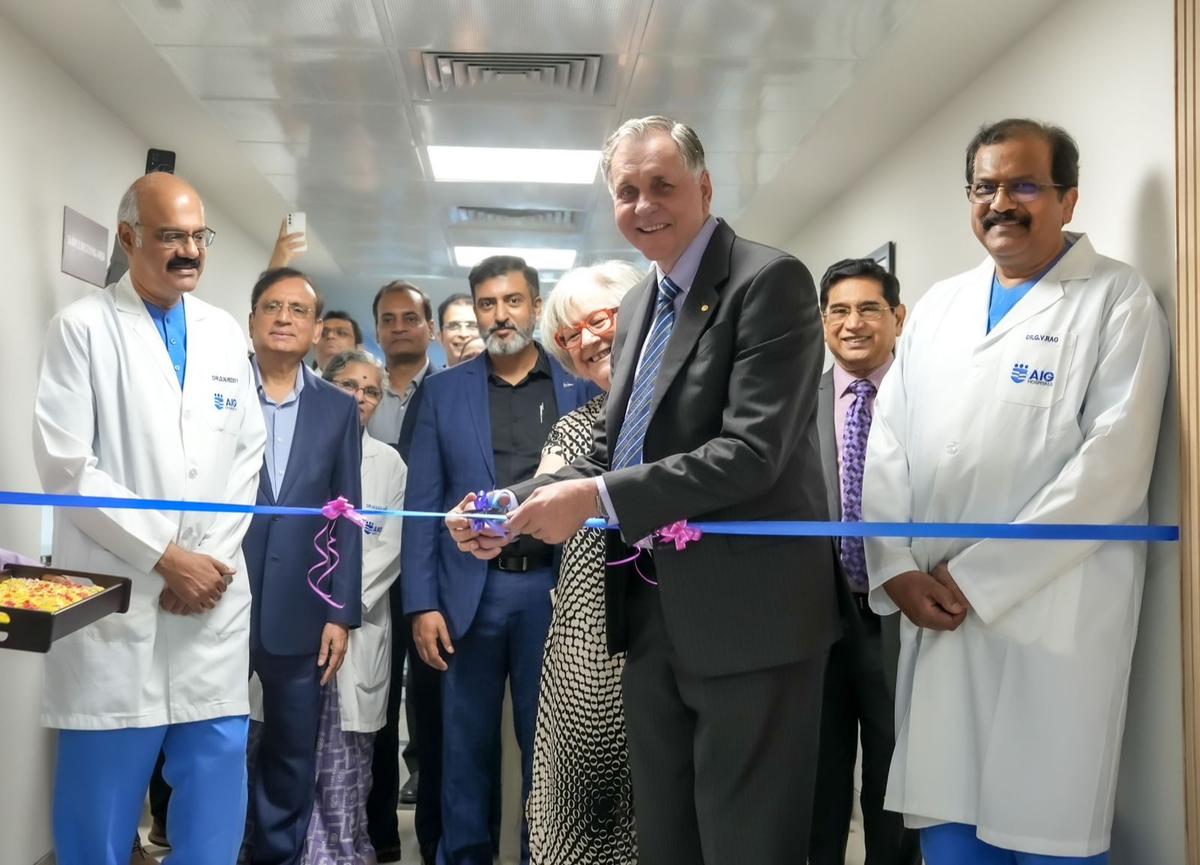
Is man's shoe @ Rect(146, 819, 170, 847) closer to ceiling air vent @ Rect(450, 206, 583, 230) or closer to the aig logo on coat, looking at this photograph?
the aig logo on coat

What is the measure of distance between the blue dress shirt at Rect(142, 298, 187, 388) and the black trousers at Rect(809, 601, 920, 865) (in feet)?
6.23

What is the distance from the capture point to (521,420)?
10.4 feet

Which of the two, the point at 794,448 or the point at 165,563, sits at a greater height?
the point at 794,448

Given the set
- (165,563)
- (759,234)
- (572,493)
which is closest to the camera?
→ (572,493)

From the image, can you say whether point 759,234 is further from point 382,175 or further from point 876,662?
point 876,662

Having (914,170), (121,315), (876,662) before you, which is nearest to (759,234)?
(914,170)

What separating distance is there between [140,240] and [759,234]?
190 inches

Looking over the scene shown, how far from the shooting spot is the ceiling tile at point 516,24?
3.54 m

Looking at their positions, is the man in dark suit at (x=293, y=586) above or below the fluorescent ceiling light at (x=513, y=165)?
below

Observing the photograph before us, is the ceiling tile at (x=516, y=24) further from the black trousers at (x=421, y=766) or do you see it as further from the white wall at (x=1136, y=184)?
the black trousers at (x=421, y=766)

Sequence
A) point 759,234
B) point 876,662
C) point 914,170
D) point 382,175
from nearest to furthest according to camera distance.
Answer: point 876,662 → point 914,170 → point 382,175 → point 759,234

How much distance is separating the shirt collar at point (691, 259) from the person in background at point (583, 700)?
1.31ft

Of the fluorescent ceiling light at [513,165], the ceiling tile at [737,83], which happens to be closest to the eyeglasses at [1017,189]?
the ceiling tile at [737,83]

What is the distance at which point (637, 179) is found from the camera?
2.01 m
